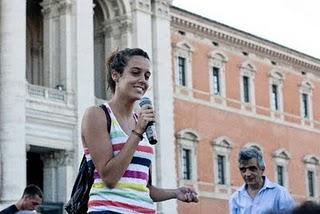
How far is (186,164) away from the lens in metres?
27.8

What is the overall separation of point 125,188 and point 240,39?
27.3 m

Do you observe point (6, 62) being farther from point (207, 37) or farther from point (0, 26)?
point (207, 37)

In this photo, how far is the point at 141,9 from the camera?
2492cm

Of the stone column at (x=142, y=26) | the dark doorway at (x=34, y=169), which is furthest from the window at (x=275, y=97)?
the dark doorway at (x=34, y=169)

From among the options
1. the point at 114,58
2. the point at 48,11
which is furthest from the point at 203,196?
the point at 114,58

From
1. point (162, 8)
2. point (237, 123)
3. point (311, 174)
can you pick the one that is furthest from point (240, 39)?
point (311, 174)

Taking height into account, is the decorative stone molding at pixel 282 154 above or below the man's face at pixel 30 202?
above

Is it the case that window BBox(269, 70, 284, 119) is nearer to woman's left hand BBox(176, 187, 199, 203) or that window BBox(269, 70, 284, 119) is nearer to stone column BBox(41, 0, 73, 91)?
stone column BBox(41, 0, 73, 91)

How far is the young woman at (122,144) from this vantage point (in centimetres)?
356

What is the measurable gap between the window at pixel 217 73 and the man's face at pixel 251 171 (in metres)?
23.6

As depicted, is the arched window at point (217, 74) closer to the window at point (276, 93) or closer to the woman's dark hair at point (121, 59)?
the window at point (276, 93)

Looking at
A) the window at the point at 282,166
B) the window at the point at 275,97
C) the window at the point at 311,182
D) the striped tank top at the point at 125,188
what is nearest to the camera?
the striped tank top at the point at 125,188

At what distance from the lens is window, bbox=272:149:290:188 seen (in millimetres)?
32375

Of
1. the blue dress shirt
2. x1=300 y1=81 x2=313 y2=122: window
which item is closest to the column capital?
x1=300 y1=81 x2=313 y2=122: window
